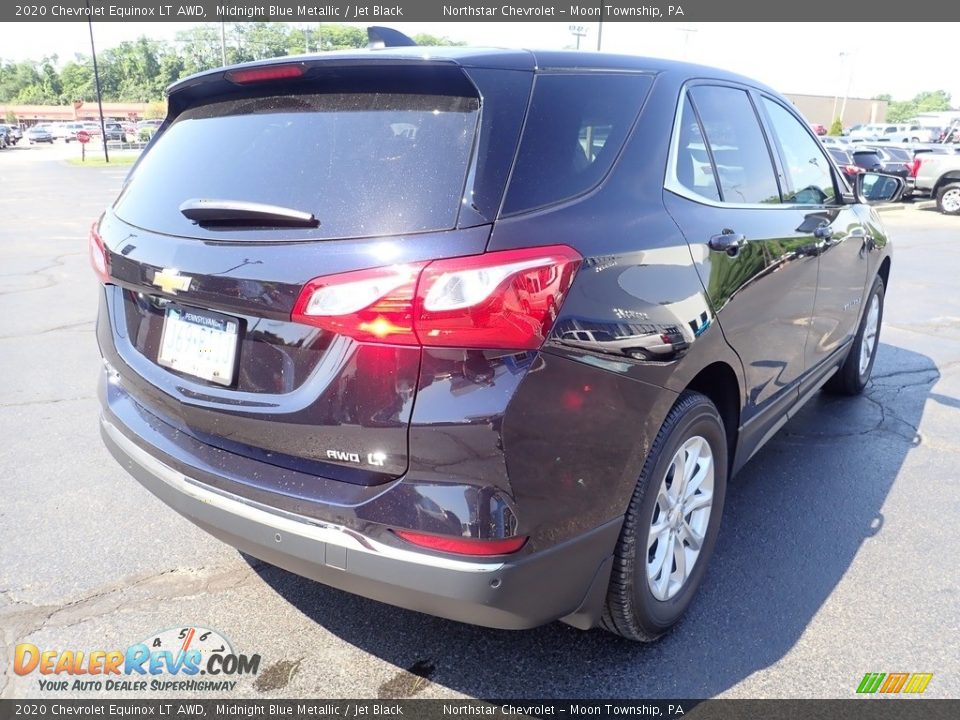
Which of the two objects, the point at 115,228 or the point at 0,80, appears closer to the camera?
the point at 115,228

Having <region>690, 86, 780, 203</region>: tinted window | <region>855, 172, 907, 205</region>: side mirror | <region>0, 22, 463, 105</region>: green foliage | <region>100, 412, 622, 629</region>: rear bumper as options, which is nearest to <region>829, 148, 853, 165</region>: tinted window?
<region>855, 172, 907, 205</region>: side mirror

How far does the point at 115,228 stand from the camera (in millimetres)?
2521

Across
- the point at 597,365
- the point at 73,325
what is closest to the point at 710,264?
the point at 597,365

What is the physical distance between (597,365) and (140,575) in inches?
79.1

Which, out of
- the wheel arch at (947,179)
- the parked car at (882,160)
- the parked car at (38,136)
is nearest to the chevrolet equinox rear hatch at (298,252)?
the parked car at (882,160)

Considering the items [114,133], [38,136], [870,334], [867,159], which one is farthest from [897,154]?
[38,136]

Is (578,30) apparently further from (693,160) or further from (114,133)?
(114,133)

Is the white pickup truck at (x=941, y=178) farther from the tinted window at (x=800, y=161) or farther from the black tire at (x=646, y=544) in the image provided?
the black tire at (x=646, y=544)

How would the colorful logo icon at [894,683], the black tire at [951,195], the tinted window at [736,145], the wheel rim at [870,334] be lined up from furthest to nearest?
the black tire at [951,195] → the wheel rim at [870,334] → the tinted window at [736,145] → the colorful logo icon at [894,683]

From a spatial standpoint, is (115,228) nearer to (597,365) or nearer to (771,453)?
(597,365)

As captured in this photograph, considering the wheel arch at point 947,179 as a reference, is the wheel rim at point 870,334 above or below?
above

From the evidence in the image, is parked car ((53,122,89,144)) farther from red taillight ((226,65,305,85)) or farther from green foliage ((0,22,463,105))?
red taillight ((226,65,305,85))

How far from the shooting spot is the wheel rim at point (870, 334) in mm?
4784

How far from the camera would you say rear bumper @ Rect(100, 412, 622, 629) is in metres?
1.79
